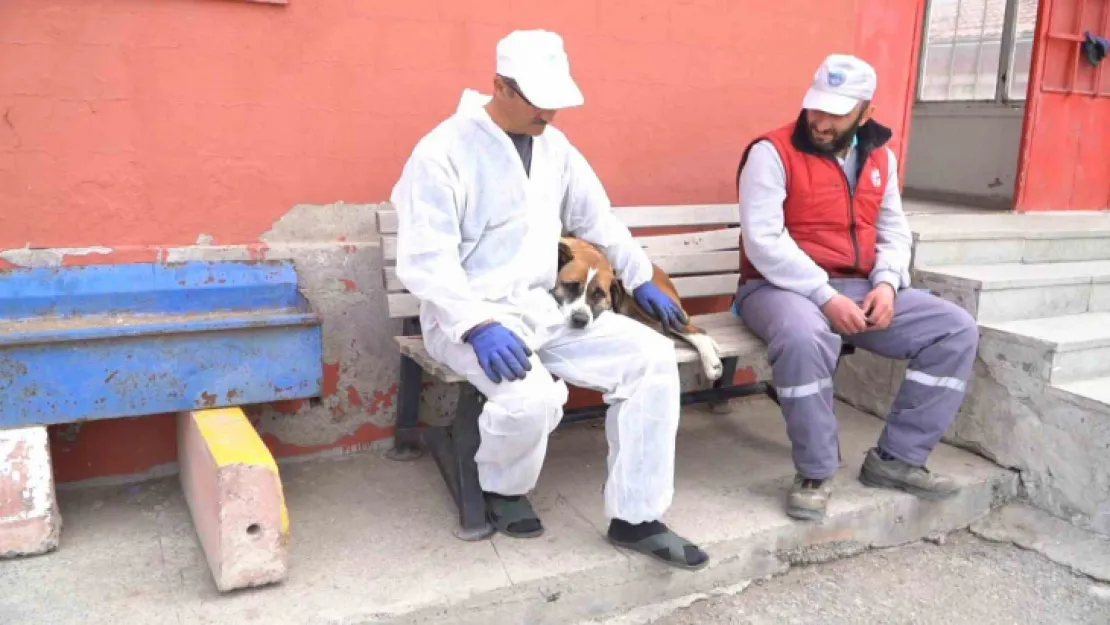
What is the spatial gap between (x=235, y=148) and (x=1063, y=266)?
3790 mm

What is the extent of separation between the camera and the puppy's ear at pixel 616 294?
3286 millimetres

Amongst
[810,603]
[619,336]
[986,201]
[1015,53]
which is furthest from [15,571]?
[1015,53]

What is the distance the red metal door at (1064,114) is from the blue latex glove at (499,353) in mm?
4025

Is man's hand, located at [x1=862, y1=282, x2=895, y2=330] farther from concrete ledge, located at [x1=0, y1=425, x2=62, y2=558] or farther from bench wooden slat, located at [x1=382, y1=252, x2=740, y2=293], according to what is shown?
concrete ledge, located at [x1=0, y1=425, x2=62, y2=558]

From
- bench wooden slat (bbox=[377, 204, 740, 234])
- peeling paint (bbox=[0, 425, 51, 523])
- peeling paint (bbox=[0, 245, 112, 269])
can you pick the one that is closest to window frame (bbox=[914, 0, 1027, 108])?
bench wooden slat (bbox=[377, 204, 740, 234])

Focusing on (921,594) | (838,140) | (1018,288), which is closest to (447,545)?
(921,594)

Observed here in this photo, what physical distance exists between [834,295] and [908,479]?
2.45 feet

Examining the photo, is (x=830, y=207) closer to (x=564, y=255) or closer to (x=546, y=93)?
(x=564, y=255)

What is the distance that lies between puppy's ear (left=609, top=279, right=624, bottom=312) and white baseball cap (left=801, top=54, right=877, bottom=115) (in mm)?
1018

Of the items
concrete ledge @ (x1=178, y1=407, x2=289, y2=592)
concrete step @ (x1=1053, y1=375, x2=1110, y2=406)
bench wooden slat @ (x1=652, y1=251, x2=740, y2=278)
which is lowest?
concrete ledge @ (x1=178, y1=407, x2=289, y2=592)

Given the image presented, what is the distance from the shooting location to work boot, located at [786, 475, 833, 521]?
3.06m

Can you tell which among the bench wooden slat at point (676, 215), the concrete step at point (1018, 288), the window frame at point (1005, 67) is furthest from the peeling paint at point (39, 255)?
the window frame at point (1005, 67)

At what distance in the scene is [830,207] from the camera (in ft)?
11.5

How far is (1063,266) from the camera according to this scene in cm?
425
